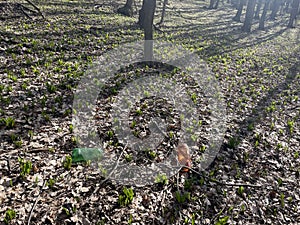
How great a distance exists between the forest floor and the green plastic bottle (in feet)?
0.38

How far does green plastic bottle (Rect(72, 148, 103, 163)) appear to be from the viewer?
4.48 metres

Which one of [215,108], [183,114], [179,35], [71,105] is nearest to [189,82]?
[215,108]

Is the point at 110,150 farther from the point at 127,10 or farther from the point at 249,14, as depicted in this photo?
the point at 249,14

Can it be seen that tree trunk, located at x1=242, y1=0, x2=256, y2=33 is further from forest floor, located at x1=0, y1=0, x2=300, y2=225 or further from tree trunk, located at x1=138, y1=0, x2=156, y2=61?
tree trunk, located at x1=138, y1=0, x2=156, y2=61

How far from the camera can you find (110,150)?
4910mm

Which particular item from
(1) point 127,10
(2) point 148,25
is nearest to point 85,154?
(2) point 148,25

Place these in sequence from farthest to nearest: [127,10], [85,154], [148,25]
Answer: [127,10]
[148,25]
[85,154]

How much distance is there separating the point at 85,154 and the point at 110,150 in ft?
1.76

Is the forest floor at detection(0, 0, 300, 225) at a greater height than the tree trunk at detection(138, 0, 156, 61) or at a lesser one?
lesser

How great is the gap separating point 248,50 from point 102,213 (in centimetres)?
1492

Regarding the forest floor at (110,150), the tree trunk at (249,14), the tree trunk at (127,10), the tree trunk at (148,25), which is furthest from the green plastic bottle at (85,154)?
the tree trunk at (249,14)

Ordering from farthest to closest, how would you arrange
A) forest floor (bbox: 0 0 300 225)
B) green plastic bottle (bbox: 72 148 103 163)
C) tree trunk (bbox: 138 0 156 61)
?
1. tree trunk (bbox: 138 0 156 61)
2. green plastic bottle (bbox: 72 148 103 163)
3. forest floor (bbox: 0 0 300 225)

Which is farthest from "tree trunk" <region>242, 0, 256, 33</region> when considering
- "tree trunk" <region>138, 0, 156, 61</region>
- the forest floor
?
"tree trunk" <region>138, 0, 156, 61</region>

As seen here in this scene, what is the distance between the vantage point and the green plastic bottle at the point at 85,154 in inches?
176
